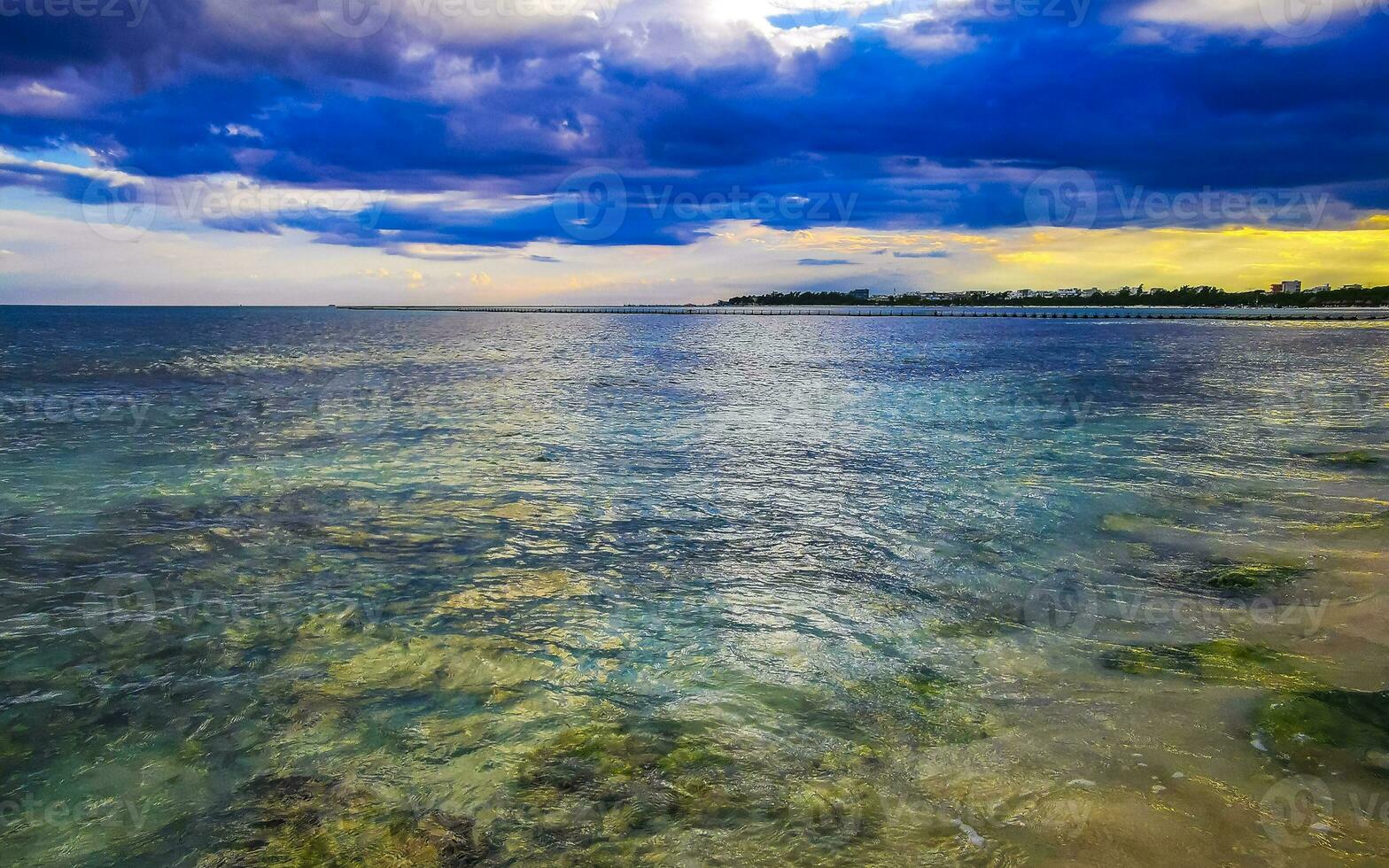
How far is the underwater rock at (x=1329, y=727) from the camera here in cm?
709

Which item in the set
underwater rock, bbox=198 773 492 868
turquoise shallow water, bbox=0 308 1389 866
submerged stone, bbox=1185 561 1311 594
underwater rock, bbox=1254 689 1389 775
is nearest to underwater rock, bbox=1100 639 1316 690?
turquoise shallow water, bbox=0 308 1389 866

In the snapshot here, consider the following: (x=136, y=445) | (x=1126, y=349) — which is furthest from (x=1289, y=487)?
(x=1126, y=349)

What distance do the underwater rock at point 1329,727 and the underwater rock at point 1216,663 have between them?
0.39 meters

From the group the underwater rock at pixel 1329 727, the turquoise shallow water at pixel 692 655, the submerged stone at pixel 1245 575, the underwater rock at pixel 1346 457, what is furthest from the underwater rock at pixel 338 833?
the underwater rock at pixel 1346 457

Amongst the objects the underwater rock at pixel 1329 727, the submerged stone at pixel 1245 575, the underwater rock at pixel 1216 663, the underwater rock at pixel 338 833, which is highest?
the underwater rock at pixel 1329 727

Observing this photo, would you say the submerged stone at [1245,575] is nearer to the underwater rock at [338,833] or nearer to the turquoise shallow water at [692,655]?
the turquoise shallow water at [692,655]

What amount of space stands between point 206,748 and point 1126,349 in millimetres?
99088

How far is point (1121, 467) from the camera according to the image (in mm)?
22094

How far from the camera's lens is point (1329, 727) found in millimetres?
7617

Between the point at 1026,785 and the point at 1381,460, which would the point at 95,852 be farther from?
the point at 1381,460

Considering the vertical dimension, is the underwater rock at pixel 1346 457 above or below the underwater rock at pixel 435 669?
above

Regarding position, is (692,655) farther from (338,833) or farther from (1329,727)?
(1329,727)

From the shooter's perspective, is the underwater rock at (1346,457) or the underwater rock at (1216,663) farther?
the underwater rock at (1346,457)

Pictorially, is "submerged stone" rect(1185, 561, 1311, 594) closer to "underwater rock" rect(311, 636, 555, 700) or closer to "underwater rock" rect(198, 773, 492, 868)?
"underwater rock" rect(311, 636, 555, 700)
